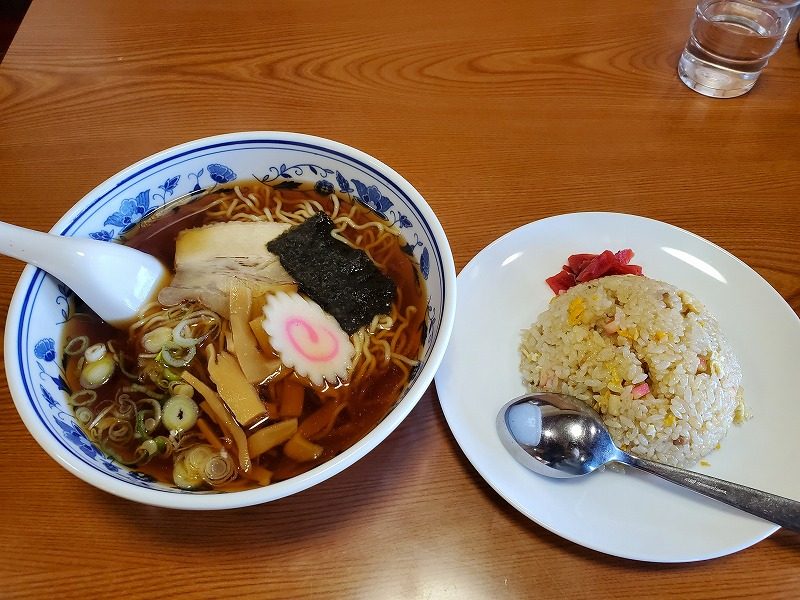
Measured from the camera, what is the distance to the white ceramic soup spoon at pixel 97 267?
0.95 meters

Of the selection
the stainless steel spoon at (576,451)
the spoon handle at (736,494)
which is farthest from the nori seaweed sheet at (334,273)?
the spoon handle at (736,494)

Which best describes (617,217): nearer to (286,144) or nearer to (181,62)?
(286,144)

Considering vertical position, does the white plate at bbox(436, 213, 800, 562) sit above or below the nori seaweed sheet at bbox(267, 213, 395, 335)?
below

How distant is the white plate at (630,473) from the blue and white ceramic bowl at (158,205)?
18 cm

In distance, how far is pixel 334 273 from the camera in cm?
115

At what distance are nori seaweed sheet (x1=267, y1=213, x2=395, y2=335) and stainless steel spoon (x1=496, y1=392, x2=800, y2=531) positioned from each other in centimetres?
32

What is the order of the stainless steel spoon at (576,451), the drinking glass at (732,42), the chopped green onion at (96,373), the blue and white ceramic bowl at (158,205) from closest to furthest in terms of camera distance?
the blue and white ceramic bowl at (158,205)
the stainless steel spoon at (576,451)
the chopped green onion at (96,373)
the drinking glass at (732,42)

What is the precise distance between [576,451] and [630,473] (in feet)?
0.36

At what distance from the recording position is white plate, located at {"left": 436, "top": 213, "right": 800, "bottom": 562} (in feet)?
3.01

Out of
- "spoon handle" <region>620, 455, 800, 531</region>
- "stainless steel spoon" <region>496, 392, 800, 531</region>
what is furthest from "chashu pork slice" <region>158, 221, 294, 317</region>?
"spoon handle" <region>620, 455, 800, 531</region>

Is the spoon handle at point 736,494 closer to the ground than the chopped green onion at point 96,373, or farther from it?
closer to the ground

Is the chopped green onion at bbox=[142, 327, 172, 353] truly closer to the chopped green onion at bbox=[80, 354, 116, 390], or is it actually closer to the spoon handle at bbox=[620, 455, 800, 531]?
the chopped green onion at bbox=[80, 354, 116, 390]

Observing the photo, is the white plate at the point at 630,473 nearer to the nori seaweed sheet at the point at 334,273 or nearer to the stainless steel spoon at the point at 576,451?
the stainless steel spoon at the point at 576,451

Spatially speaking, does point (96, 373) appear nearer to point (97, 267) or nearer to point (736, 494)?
point (97, 267)
